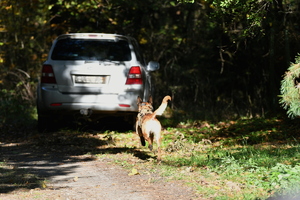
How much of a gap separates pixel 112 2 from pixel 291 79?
888cm

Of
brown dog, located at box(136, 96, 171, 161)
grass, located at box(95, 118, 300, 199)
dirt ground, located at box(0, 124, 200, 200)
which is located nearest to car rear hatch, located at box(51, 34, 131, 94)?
grass, located at box(95, 118, 300, 199)

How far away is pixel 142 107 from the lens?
289 inches

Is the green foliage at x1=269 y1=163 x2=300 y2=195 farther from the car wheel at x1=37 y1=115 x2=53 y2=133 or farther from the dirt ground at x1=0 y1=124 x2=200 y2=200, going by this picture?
the car wheel at x1=37 y1=115 x2=53 y2=133

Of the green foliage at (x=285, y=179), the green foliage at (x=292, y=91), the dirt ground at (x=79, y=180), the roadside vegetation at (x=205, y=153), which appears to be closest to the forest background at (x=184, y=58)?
the roadside vegetation at (x=205, y=153)

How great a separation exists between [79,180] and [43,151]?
2.79 m

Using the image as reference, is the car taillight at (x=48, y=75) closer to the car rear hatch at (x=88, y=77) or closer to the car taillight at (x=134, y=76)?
the car rear hatch at (x=88, y=77)

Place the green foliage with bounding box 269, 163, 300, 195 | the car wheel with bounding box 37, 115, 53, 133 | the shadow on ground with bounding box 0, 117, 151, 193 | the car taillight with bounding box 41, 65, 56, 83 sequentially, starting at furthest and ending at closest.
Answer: the car wheel with bounding box 37, 115, 53, 133 < the car taillight with bounding box 41, 65, 56, 83 < the shadow on ground with bounding box 0, 117, 151, 193 < the green foliage with bounding box 269, 163, 300, 195

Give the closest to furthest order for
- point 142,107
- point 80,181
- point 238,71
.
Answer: point 80,181
point 142,107
point 238,71

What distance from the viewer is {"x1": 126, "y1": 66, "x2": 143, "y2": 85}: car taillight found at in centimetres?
969

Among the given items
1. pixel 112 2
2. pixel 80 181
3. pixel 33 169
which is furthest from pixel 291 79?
pixel 112 2

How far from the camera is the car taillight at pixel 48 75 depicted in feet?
31.8

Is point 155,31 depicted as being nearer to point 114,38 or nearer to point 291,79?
point 114,38

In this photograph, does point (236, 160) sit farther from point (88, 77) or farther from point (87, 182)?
point (88, 77)

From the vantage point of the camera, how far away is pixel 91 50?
10.1 metres
